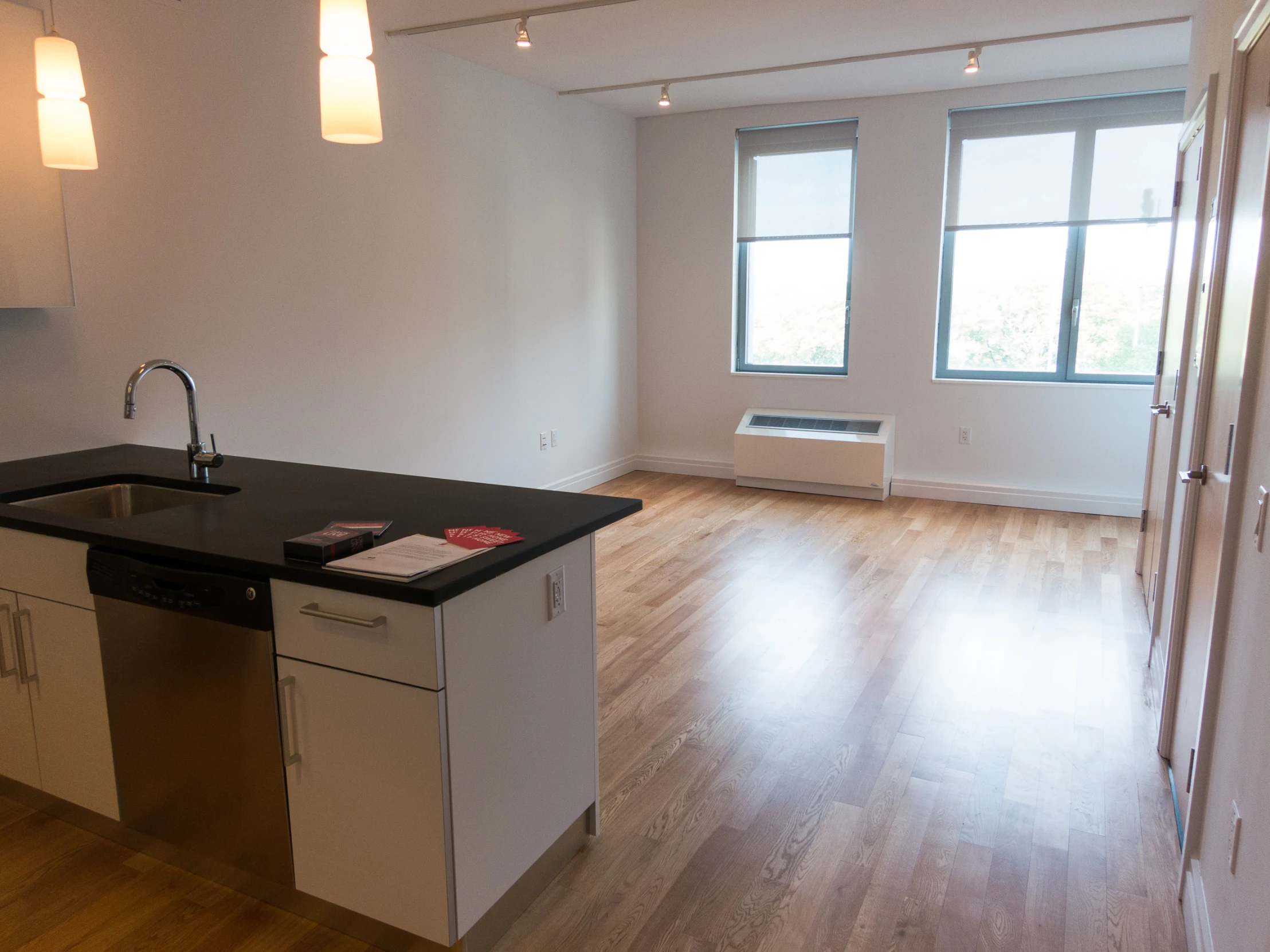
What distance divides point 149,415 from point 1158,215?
18.0 ft

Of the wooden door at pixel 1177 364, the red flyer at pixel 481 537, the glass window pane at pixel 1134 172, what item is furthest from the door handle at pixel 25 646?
the glass window pane at pixel 1134 172

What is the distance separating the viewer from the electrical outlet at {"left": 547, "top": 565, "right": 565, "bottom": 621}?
6.27 feet

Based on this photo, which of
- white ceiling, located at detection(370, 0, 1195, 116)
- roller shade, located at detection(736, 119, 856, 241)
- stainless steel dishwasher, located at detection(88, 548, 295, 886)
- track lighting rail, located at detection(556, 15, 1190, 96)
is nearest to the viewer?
stainless steel dishwasher, located at detection(88, 548, 295, 886)

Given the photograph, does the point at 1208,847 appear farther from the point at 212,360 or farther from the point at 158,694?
the point at 212,360

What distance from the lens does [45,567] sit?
6.82ft

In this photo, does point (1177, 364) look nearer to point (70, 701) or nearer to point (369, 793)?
point (369, 793)

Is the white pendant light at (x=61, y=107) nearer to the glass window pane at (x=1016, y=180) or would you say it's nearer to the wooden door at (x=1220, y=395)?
the wooden door at (x=1220, y=395)

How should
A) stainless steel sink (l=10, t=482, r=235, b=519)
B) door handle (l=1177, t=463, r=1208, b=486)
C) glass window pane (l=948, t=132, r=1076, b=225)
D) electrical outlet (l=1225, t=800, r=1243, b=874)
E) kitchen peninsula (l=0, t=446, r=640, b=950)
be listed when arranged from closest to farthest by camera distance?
electrical outlet (l=1225, t=800, r=1243, b=874), kitchen peninsula (l=0, t=446, r=640, b=950), door handle (l=1177, t=463, r=1208, b=486), stainless steel sink (l=10, t=482, r=235, b=519), glass window pane (l=948, t=132, r=1076, b=225)

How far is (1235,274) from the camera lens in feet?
7.07

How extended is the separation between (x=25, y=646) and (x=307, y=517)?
0.82 metres

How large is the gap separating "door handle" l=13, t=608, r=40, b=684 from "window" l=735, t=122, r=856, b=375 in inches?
206

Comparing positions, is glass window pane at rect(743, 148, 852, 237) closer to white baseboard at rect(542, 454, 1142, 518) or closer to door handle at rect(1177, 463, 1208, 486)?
white baseboard at rect(542, 454, 1142, 518)

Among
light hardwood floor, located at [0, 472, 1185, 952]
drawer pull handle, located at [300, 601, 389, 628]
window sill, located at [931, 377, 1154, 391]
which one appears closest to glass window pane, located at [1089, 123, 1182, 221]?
window sill, located at [931, 377, 1154, 391]

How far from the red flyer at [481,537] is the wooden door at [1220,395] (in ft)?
5.07
